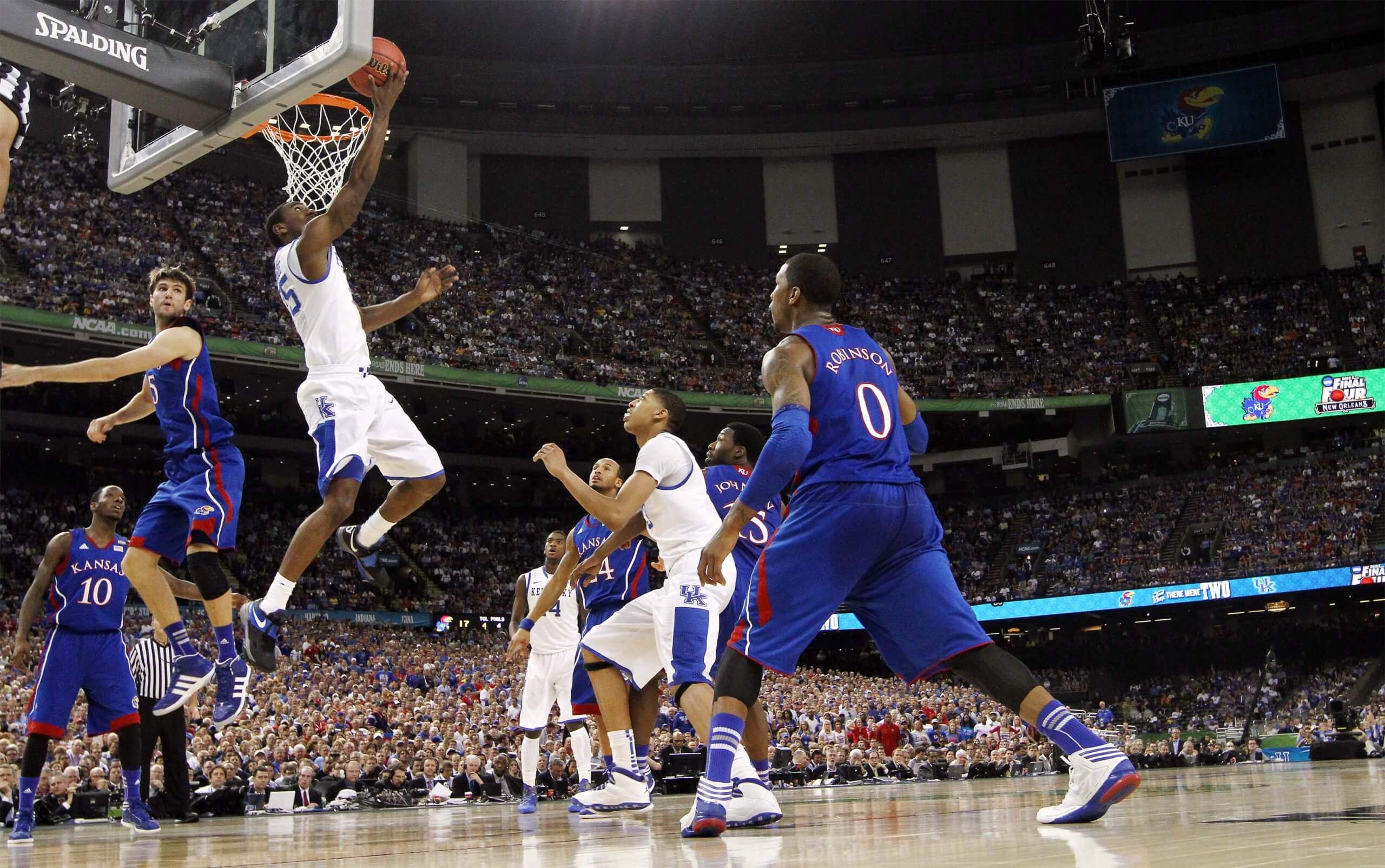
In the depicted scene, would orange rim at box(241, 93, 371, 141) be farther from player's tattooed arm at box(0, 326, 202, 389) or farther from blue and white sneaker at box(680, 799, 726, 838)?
blue and white sneaker at box(680, 799, 726, 838)

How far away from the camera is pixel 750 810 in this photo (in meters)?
5.73

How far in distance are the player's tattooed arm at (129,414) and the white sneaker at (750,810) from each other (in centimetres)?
400

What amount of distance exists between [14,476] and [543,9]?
20.7 metres

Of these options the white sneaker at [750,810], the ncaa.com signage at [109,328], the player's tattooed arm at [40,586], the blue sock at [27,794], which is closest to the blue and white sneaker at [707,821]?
the white sneaker at [750,810]

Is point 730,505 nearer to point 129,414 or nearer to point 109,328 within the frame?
point 129,414

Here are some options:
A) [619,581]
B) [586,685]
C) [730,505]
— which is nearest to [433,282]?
[730,505]

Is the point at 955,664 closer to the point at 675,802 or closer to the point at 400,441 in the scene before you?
the point at 400,441

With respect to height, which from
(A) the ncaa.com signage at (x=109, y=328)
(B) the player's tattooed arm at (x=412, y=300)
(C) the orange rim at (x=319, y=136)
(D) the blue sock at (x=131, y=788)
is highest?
(A) the ncaa.com signage at (x=109, y=328)

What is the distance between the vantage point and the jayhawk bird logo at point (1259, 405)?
40.2 m

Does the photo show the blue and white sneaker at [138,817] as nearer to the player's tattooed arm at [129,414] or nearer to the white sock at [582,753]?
the player's tattooed arm at [129,414]

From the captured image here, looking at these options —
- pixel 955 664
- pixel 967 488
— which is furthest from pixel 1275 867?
pixel 967 488

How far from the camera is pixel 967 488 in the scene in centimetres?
4478

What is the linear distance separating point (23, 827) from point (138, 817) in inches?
29.9

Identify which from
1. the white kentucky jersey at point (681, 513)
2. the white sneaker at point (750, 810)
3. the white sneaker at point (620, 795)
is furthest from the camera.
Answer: the white sneaker at point (620, 795)
